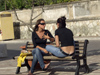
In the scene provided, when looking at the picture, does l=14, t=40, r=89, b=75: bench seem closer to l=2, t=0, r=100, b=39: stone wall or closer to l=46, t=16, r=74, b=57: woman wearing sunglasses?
l=46, t=16, r=74, b=57: woman wearing sunglasses

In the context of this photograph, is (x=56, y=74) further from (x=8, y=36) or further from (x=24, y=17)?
(x=24, y=17)

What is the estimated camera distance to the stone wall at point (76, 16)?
25641 mm

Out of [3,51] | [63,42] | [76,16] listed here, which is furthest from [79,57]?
[76,16]

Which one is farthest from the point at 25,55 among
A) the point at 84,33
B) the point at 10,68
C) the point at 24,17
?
the point at 24,17

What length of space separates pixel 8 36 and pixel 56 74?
18567 mm

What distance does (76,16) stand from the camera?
27.4 metres

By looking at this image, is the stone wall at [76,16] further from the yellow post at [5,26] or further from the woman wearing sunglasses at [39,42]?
the woman wearing sunglasses at [39,42]

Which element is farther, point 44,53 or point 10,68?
point 10,68

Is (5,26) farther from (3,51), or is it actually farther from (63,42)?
(63,42)

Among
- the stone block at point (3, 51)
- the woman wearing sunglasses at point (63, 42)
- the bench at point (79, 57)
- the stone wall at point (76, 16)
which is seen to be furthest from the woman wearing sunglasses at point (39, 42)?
the stone wall at point (76, 16)

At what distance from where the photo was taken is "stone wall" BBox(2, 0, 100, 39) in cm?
2564

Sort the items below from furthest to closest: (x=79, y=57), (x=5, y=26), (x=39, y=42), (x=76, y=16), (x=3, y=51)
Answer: (x=76, y=16), (x=5, y=26), (x=3, y=51), (x=39, y=42), (x=79, y=57)

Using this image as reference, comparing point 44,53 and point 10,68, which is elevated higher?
point 44,53

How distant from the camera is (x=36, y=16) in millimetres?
28688
